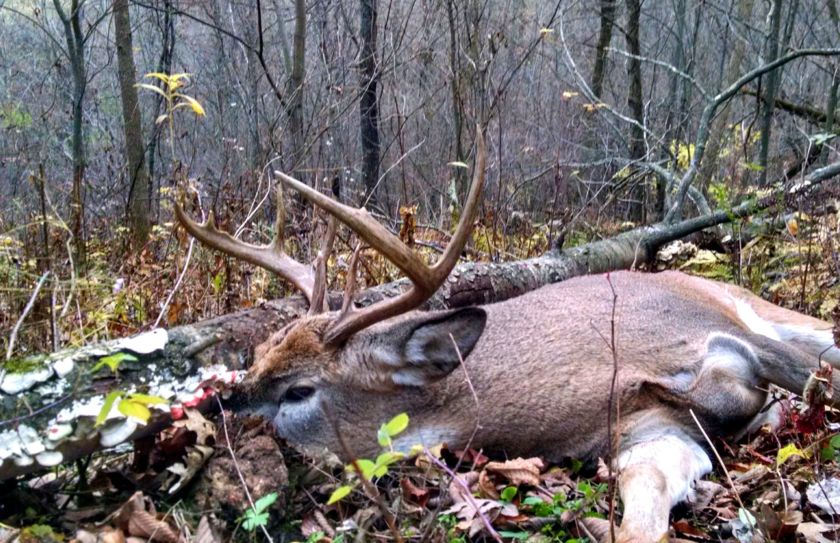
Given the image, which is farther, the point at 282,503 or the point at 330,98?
the point at 330,98

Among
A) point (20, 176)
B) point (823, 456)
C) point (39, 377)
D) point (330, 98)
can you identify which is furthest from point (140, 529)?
point (20, 176)

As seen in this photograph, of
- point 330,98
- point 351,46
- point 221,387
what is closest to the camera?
point 221,387

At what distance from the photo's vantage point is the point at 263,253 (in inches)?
176

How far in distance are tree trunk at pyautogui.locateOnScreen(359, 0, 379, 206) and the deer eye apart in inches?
234

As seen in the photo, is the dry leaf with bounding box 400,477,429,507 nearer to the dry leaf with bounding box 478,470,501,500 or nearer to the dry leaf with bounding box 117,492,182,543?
the dry leaf with bounding box 478,470,501,500

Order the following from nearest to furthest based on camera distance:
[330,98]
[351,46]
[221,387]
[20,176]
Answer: [221,387] < [330,98] < [351,46] < [20,176]

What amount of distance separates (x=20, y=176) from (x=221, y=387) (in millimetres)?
10267

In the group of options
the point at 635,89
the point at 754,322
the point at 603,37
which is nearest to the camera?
the point at 754,322

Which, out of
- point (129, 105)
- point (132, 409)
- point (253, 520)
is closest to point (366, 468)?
point (132, 409)

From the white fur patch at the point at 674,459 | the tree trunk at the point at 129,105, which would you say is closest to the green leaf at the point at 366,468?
the white fur patch at the point at 674,459

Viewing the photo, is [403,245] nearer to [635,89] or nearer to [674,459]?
[674,459]

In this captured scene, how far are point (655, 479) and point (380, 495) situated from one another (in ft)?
3.81

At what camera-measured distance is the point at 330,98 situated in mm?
9562

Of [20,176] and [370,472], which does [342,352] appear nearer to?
[370,472]
